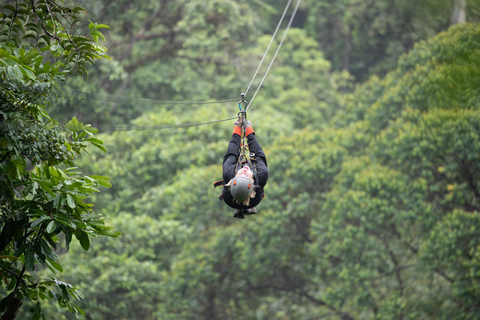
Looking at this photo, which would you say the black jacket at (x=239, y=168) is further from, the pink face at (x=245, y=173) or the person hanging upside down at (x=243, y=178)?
the pink face at (x=245, y=173)

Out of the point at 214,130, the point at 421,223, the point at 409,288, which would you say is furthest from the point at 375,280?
the point at 214,130

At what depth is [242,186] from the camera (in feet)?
13.4

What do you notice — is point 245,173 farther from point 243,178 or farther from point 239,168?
point 239,168

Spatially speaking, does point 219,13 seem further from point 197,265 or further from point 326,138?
point 197,265

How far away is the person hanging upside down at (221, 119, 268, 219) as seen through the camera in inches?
162

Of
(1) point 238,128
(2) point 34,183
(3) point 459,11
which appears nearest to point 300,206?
(1) point 238,128

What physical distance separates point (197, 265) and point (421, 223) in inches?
180

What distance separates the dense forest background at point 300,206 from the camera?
32.8 ft

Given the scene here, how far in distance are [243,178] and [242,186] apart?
0.21 feet

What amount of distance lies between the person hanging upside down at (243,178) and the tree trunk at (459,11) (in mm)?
12860

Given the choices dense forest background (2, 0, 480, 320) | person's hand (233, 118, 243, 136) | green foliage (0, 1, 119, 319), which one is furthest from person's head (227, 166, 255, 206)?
dense forest background (2, 0, 480, 320)

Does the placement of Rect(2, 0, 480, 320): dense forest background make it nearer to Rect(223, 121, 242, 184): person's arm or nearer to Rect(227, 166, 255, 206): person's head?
Rect(223, 121, 242, 184): person's arm

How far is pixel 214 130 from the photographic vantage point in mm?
14156

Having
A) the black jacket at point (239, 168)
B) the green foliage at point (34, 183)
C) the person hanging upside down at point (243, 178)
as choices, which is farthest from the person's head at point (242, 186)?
the green foliage at point (34, 183)
